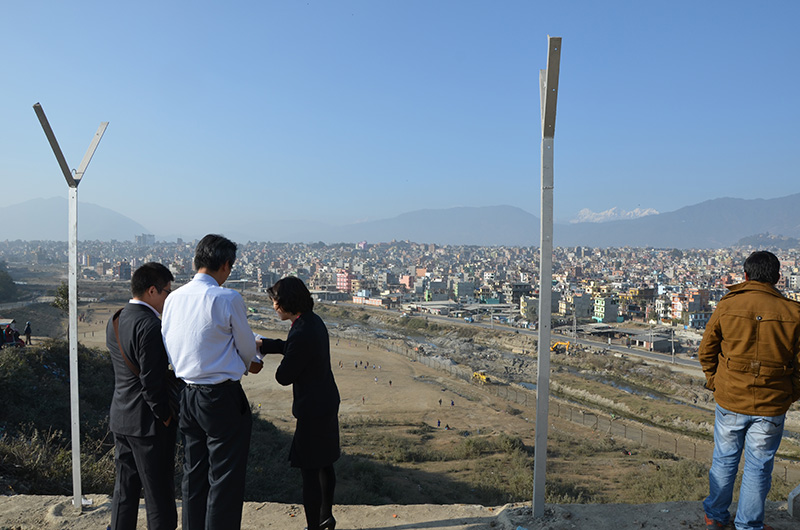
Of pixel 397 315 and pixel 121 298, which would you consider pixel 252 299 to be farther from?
pixel 397 315

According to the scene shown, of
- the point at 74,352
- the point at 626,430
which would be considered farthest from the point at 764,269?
the point at 626,430

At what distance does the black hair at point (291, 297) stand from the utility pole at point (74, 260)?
4.44 ft

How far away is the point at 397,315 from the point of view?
193 feet

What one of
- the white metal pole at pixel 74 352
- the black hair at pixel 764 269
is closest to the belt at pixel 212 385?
the white metal pole at pixel 74 352

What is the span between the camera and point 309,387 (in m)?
2.47

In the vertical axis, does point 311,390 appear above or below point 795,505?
above

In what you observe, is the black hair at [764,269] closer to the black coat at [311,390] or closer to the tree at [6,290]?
the black coat at [311,390]

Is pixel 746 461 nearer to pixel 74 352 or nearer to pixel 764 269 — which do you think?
pixel 764 269

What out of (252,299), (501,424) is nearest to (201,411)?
(501,424)

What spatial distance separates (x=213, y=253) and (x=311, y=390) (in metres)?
0.81

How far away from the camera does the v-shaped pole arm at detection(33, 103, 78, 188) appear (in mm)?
2934

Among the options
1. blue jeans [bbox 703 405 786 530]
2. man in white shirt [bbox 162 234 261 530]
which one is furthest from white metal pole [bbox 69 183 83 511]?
blue jeans [bbox 703 405 786 530]

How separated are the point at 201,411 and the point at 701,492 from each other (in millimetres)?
9713

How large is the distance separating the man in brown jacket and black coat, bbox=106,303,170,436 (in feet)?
8.33
